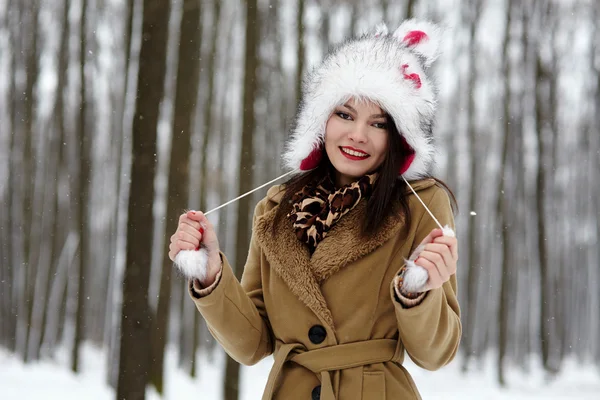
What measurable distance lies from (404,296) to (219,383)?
10.0 meters

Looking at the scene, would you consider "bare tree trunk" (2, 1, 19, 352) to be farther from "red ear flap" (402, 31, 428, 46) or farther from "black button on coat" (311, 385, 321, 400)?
"black button on coat" (311, 385, 321, 400)

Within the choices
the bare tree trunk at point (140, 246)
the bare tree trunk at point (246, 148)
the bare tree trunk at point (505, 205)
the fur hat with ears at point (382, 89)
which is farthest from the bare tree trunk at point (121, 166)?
the bare tree trunk at point (505, 205)

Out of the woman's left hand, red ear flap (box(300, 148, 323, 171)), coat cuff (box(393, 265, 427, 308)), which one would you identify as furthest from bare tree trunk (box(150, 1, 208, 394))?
the woman's left hand

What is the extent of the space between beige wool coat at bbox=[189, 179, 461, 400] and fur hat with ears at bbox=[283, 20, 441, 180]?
159 millimetres

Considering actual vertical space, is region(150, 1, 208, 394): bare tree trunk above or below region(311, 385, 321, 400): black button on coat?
above

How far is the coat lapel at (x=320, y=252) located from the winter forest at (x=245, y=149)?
12.3 feet

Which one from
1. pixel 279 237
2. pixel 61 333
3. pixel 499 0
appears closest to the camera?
pixel 279 237

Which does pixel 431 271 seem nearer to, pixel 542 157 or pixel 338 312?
pixel 338 312

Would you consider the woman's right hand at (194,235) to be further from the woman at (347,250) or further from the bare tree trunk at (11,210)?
the bare tree trunk at (11,210)

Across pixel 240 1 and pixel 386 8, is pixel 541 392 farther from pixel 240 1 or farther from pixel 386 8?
pixel 240 1

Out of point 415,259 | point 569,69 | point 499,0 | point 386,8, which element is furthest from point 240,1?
point 415,259

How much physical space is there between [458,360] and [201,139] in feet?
25.9

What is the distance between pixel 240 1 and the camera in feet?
26.8

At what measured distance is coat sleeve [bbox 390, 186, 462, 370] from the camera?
1.79 m
